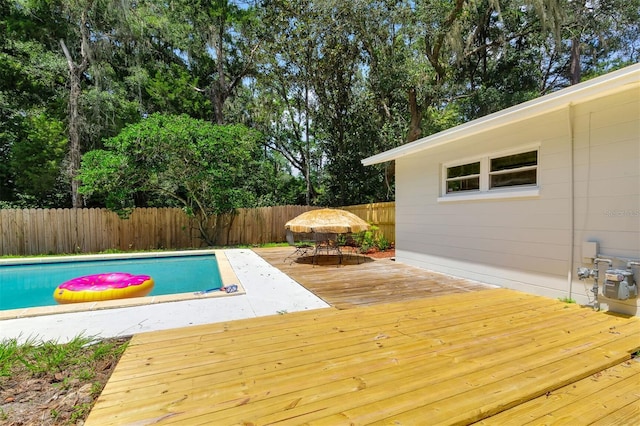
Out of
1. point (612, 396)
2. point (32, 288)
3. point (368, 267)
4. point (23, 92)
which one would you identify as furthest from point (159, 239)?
point (612, 396)

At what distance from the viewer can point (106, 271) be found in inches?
345

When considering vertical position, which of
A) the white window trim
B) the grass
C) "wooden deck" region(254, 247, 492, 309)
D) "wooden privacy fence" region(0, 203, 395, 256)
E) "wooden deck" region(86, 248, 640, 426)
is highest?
the white window trim

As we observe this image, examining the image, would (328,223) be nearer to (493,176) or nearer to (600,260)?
(493,176)

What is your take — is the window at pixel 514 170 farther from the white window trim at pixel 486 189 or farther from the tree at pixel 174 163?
the tree at pixel 174 163

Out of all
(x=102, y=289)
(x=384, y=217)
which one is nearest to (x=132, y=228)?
(x=102, y=289)

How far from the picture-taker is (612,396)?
217 cm

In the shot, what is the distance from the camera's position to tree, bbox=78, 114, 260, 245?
1052 cm

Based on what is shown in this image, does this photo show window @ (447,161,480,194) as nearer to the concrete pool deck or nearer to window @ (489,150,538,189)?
window @ (489,150,538,189)

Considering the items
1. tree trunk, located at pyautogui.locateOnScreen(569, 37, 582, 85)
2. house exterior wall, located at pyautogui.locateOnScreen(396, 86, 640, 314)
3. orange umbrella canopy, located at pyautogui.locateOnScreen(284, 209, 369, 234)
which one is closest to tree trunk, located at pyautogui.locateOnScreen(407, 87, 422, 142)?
house exterior wall, located at pyautogui.locateOnScreen(396, 86, 640, 314)

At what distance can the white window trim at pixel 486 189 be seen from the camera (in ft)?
15.8

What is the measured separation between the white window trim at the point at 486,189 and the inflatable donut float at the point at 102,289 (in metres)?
6.09

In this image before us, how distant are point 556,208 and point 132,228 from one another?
511 inches

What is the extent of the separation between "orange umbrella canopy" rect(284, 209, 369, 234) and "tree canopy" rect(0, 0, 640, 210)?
5.24 meters

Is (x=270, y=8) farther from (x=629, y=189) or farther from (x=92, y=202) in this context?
(x=629, y=189)
